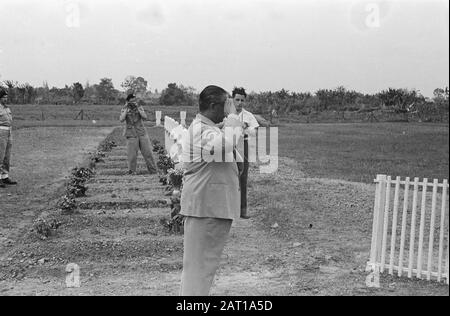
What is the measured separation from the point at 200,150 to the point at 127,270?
2.35m

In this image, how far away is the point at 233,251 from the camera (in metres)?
6.61

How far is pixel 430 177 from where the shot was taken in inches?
530

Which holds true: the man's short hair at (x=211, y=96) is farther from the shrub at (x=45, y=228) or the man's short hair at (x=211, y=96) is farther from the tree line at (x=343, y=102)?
Answer: the tree line at (x=343, y=102)

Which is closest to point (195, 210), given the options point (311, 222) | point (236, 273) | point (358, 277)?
point (236, 273)

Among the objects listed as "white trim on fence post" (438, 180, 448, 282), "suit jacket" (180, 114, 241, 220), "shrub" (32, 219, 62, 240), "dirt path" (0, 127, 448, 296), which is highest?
"suit jacket" (180, 114, 241, 220)

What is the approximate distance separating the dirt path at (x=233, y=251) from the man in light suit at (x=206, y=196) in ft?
3.53

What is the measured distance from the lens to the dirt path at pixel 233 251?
17.6 ft

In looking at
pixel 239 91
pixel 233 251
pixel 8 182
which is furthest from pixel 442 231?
pixel 8 182

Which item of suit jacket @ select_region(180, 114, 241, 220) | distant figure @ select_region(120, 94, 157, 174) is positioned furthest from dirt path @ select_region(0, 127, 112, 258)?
suit jacket @ select_region(180, 114, 241, 220)

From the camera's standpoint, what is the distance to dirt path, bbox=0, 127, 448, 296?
5.36 meters

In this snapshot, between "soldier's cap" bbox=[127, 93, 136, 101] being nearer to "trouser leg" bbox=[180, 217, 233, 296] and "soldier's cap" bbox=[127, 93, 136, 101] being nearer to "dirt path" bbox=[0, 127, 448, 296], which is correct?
"dirt path" bbox=[0, 127, 448, 296]

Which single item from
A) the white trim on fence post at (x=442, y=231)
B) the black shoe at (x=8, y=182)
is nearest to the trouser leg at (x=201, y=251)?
the white trim on fence post at (x=442, y=231)

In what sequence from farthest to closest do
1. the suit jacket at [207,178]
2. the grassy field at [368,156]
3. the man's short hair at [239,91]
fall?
1. the grassy field at [368,156]
2. the man's short hair at [239,91]
3. the suit jacket at [207,178]

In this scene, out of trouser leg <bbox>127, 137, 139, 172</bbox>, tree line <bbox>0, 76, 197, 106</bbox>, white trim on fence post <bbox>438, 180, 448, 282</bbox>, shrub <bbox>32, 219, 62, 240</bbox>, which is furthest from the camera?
tree line <bbox>0, 76, 197, 106</bbox>
